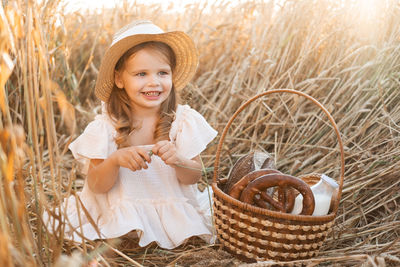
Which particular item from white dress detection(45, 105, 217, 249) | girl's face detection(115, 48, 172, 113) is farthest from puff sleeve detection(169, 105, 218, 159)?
girl's face detection(115, 48, 172, 113)

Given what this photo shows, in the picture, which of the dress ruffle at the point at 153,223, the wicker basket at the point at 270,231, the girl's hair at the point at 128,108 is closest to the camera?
the wicker basket at the point at 270,231

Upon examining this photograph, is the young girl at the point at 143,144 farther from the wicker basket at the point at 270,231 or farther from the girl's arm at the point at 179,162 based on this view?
the wicker basket at the point at 270,231

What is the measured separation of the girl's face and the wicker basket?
56 centimetres

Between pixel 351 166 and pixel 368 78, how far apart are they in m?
0.67

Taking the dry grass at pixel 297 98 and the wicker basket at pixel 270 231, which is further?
the dry grass at pixel 297 98

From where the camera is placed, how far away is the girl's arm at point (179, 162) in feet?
5.19

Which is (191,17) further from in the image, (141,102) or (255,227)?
(255,227)

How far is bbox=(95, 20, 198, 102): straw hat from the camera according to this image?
5.78 ft

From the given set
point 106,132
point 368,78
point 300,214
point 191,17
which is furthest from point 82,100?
point 300,214

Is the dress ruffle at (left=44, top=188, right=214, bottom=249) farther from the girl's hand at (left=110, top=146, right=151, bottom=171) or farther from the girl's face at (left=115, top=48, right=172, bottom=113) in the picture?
the girl's face at (left=115, top=48, right=172, bottom=113)

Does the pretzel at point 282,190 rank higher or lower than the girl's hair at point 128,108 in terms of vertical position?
lower

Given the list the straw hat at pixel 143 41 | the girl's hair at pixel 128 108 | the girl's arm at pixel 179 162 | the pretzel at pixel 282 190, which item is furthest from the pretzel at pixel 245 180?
the straw hat at pixel 143 41

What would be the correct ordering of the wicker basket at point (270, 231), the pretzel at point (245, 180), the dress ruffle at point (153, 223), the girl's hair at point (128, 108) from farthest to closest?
1. the girl's hair at point (128, 108)
2. the dress ruffle at point (153, 223)
3. the pretzel at point (245, 180)
4. the wicker basket at point (270, 231)

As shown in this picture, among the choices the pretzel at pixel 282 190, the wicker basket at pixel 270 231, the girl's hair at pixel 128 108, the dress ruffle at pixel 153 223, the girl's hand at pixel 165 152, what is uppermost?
the girl's hair at pixel 128 108
